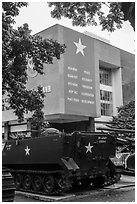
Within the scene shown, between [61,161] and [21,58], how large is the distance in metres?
2.85

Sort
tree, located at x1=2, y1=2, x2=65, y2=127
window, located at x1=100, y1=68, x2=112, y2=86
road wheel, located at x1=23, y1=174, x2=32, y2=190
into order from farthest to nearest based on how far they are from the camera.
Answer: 1. window, located at x1=100, y1=68, x2=112, y2=86
2. road wheel, located at x1=23, y1=174, x2=32, y2=190
3. tree, located at x1=2, y1=2, x2=65, y2=127

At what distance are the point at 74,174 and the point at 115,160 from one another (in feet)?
5.65

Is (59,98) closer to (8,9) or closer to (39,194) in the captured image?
(39,194)

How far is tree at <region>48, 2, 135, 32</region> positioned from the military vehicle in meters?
4.38

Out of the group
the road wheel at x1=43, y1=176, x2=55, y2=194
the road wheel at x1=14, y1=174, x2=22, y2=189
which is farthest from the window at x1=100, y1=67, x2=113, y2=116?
the road wheel at x1=43, y1=176, x2=55, y2=194

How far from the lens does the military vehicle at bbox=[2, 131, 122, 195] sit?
27.1 ft

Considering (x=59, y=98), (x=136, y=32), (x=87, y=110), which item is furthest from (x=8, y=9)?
(x=87, y=110)

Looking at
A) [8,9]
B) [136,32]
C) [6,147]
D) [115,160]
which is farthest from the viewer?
[6,147]

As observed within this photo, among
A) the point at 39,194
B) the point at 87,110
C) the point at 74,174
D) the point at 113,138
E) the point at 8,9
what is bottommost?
the point at 39,194

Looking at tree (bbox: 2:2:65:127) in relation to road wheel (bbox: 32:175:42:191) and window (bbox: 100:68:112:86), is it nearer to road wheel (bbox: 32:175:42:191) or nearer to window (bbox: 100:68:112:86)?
road wheel (bbox: 32:175:42:191)

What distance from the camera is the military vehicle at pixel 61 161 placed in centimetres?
826

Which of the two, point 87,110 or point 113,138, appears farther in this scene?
point 87,110

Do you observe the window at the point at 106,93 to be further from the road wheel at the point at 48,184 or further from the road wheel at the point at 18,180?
the road wheel at the point at 48,184

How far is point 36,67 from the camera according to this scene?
8281 millimetres
